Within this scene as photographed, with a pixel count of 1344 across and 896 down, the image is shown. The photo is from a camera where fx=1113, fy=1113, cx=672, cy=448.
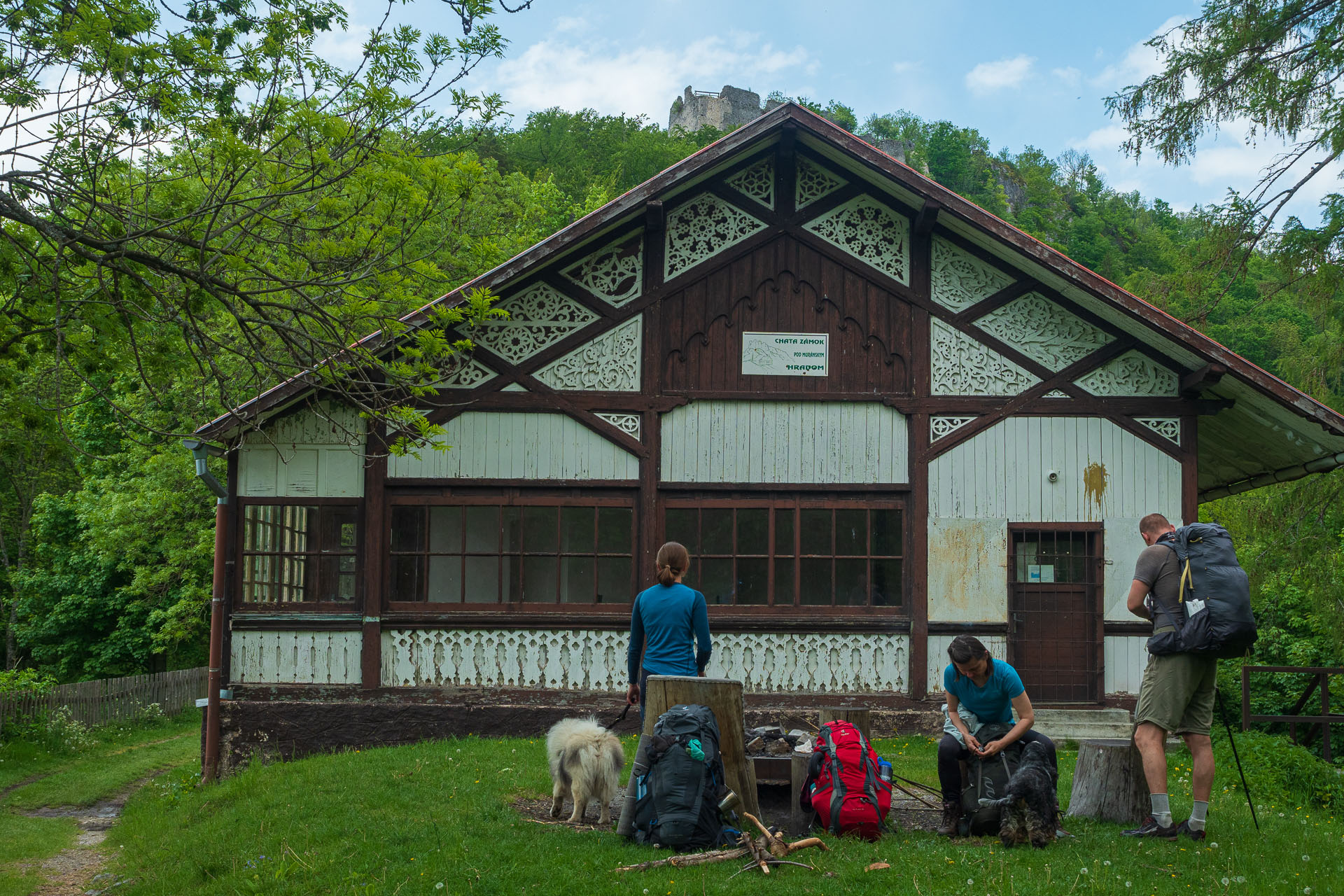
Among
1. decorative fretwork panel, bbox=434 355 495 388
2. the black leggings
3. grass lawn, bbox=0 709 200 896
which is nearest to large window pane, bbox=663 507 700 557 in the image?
decorative fretwork panel, bbox=434 355 495 388

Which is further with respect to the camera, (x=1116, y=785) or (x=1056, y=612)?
(x=1056, y=612)

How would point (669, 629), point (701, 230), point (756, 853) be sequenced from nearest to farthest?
point (756, 853), point (669, 629), point (701, 230)

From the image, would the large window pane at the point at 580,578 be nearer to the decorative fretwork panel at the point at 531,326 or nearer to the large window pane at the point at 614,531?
the large window pane at the point at 614,531

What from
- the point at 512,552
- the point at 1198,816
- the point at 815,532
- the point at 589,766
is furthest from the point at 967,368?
the point at 589,766

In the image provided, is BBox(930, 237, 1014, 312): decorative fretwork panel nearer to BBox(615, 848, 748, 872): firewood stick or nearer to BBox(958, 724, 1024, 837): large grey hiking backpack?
BBox(958, 724, 1024, 837): large grey hiking backpack

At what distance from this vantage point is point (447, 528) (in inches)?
481

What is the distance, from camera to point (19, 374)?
399 inches

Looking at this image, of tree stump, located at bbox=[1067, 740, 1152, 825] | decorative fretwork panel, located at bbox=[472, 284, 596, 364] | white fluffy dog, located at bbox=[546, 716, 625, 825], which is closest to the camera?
tree stump, located at bbox=[1067, 740, 1152, 825]

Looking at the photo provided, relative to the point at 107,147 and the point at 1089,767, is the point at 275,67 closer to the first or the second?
the point at 107,147

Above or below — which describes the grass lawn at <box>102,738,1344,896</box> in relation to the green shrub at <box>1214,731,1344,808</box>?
above

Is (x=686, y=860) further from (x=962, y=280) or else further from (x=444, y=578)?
(x=962, y=280)

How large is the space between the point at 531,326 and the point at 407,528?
259 centimetres

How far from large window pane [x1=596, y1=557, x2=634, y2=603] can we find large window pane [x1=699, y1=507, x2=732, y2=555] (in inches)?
35.1

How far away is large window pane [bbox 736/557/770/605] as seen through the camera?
12.1 m
